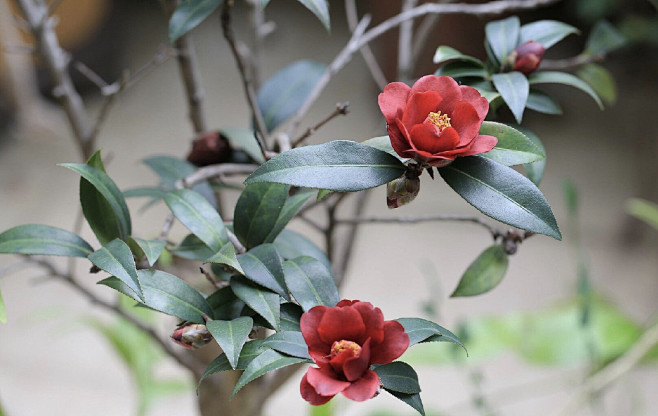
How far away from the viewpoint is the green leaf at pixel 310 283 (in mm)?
416

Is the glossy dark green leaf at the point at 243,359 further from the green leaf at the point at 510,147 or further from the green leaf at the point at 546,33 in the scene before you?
the green leaf at the point at 546,33

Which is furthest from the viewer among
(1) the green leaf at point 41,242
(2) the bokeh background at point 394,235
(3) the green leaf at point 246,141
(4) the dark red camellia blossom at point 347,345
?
(2) the bokeh background at point 394,235

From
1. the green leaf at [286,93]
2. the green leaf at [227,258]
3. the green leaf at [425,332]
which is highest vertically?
the green leaf at [286,93]

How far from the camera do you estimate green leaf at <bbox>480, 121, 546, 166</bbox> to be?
410 mm

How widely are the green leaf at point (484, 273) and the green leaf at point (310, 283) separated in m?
0.14

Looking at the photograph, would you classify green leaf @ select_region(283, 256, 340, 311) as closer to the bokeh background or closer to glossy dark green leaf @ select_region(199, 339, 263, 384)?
glossy dark green leaf @ select_region(199, 339, 263, 384)

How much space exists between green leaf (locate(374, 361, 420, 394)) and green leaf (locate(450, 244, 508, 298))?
148 millimetres

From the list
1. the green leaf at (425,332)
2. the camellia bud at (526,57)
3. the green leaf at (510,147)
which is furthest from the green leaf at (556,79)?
the green leaf at (425,332)

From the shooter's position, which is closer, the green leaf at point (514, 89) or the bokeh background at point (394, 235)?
the green leaf at point (514, 89)

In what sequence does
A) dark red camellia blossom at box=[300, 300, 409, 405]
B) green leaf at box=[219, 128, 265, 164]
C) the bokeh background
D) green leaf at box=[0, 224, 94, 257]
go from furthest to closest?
the bokeh background < green leaf at box=[219, 128, 265, 164] < green leaf at box=[0, 224, 94, 257] < dark red camellia blossom at box=[300, 300, 409, 405]

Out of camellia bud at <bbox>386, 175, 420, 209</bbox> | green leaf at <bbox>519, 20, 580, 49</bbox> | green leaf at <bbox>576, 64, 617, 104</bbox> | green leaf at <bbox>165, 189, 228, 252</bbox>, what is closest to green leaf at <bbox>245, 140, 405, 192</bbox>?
camellia bud at <bbox>386, 175, 420, 209</bbox>

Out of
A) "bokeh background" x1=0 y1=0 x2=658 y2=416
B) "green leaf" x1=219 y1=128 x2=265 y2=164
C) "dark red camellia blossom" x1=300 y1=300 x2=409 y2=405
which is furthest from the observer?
"bokeh background" x1=0 y1=0 x2=658 y2=416

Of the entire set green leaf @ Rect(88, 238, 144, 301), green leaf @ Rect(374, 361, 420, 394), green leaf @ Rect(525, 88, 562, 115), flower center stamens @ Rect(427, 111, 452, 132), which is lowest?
green leaf @ Rect(374, 361, 420, 394)

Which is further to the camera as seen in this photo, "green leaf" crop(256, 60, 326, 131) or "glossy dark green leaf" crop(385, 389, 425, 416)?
"green leaf" crop(256, 60, 326, 131)
